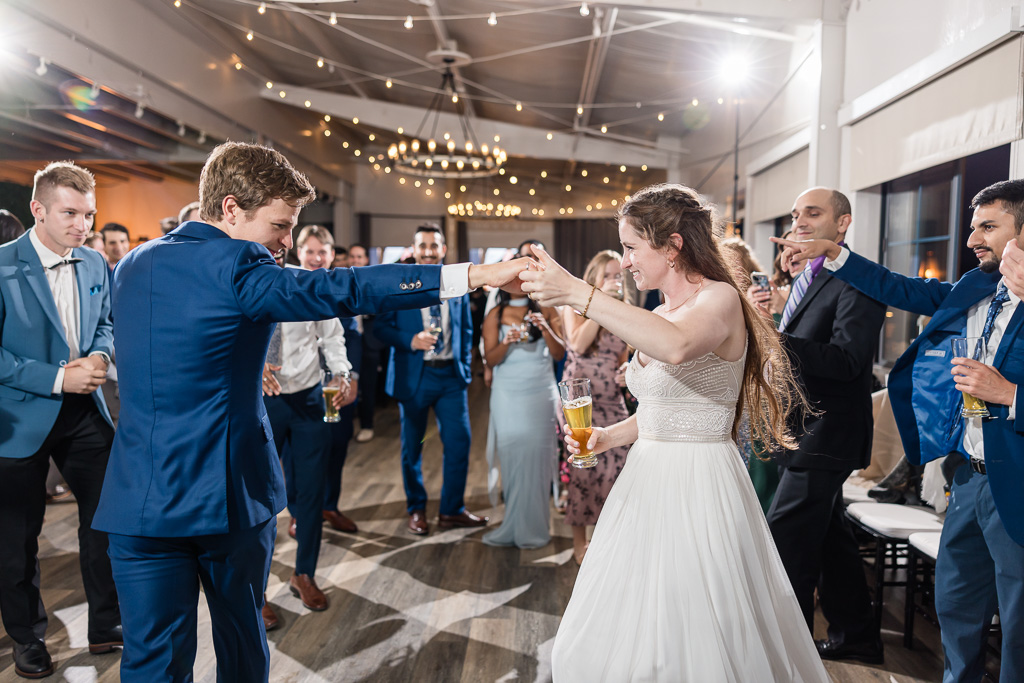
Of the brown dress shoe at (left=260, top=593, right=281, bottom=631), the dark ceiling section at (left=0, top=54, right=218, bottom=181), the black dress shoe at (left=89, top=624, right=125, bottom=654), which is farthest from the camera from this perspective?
the dark ceiling section at (left=0, top=54, right=218, bottom=181)

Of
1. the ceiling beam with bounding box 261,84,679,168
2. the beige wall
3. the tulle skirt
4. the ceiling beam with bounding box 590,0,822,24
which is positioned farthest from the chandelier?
the tulle skirt

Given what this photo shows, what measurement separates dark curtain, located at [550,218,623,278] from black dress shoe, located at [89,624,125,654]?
12.5m

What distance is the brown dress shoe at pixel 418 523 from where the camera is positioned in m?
3.82

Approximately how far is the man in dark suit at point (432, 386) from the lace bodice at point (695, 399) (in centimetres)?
225

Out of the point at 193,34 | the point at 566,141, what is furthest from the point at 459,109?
the point at 193,34

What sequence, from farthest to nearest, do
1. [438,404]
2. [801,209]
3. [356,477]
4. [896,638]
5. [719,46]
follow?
[719,46], [356,477], [438,404], [896,638], [801,209]

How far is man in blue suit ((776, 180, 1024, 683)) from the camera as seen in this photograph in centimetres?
168

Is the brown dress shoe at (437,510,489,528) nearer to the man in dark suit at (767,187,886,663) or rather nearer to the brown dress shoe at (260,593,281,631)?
the brown dress shoe at (260,593,281,631)

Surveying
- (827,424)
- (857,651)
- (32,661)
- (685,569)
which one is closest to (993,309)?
(827,424)

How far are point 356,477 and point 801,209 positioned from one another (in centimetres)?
367

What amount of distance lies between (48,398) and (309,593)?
1260 mm

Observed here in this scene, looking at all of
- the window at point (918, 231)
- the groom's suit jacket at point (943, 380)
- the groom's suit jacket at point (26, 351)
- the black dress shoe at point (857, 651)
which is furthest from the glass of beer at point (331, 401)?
the window at point (918, 231)

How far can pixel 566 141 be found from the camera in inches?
401

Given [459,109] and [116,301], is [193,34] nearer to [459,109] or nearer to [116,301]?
[459,109]
